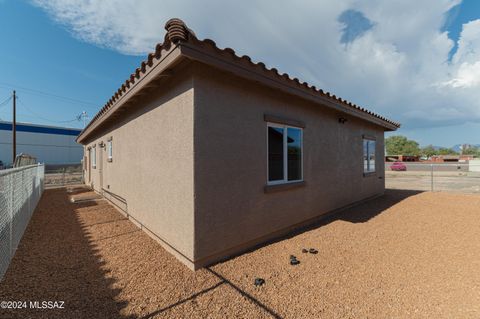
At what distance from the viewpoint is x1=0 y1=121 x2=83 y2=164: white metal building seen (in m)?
33.4

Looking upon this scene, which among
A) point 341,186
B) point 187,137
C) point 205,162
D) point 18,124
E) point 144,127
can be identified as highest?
point 18,124

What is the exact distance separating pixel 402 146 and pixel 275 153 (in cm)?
9547

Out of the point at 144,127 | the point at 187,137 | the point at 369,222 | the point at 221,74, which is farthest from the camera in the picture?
the point at 369,222

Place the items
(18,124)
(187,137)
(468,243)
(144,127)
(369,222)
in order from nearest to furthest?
1. (187,137)
2. (468,243)
3. (144,127)
4. (369,222)
5. (18,124)

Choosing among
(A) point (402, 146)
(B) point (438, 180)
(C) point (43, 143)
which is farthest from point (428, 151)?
(C) point (43, 143)

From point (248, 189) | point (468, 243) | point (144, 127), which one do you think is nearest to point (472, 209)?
point (468, 243)

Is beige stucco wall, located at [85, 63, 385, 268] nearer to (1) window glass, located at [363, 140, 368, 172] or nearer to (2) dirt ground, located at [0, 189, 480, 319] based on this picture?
(2) dirt ground, located at [0, 189, 480, 319]

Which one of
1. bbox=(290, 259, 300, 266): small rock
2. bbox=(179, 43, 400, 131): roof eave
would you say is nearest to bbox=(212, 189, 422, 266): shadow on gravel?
Answer: bbox=(290, 259, 300, 266): small rock

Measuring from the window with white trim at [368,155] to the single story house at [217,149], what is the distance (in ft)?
8.92

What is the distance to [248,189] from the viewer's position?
414 centimetres

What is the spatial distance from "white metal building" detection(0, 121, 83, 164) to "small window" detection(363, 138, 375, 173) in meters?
45.8

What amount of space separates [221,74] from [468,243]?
5909 millimetres

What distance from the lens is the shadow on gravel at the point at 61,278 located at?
252 cm

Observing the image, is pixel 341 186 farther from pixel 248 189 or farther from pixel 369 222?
pixel 248 189
